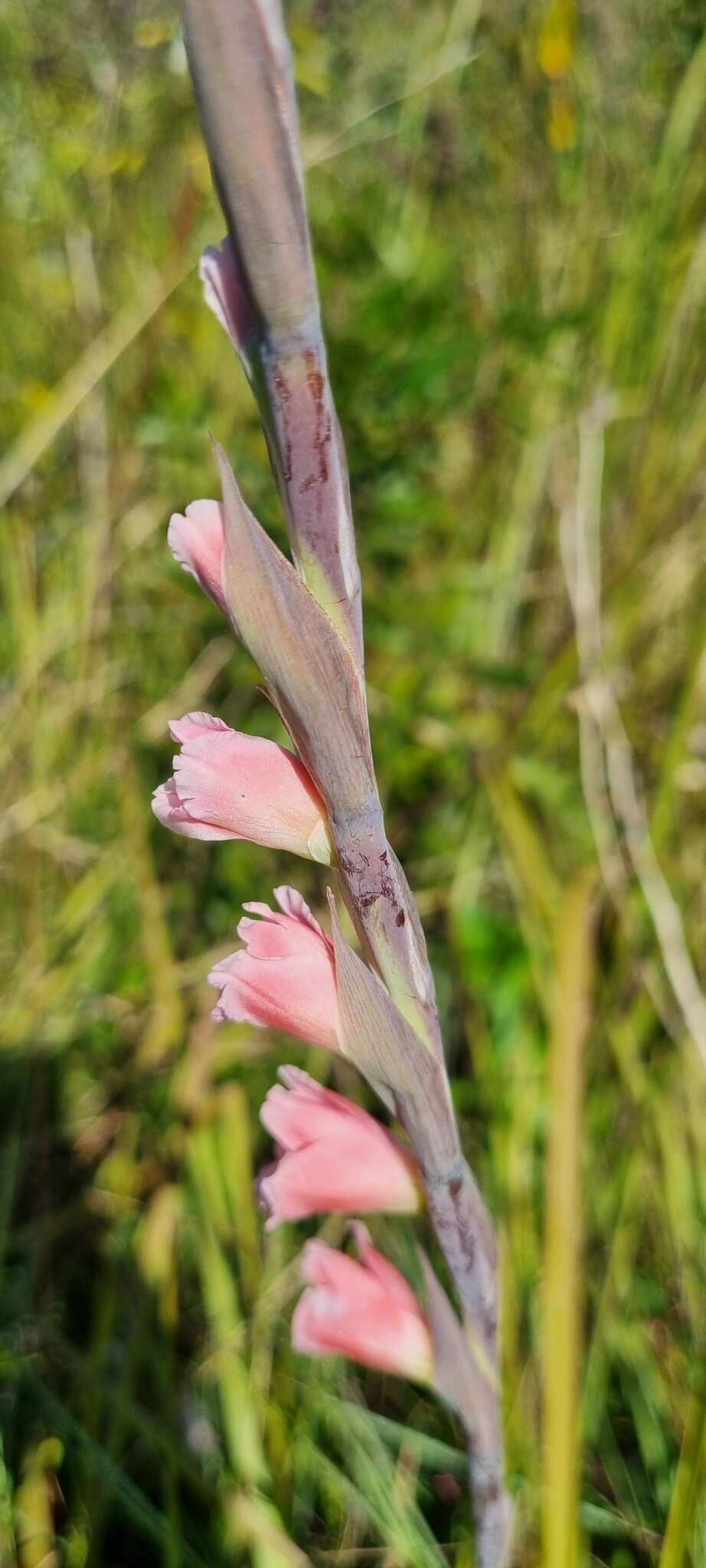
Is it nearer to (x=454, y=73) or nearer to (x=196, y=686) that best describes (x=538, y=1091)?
(x=196, y=686)

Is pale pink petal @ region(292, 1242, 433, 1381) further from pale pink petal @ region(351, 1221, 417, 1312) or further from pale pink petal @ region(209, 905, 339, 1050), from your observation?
pale pink petal @ region(209, 905, 339, 1050)

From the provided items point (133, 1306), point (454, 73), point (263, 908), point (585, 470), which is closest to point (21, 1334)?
point (133, 1306)

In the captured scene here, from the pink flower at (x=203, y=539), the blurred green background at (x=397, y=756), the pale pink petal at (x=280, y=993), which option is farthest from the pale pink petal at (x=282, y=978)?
the blurred green background at (x=397, y=756)

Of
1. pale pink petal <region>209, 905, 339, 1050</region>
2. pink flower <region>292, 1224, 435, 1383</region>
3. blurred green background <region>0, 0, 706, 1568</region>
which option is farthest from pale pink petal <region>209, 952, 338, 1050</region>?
blurred green background <region>0, 0, 706, 1568</region>

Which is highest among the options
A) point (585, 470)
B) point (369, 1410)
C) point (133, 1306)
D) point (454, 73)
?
point (454, 73)

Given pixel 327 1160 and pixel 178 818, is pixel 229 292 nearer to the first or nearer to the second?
pixel 178 818
